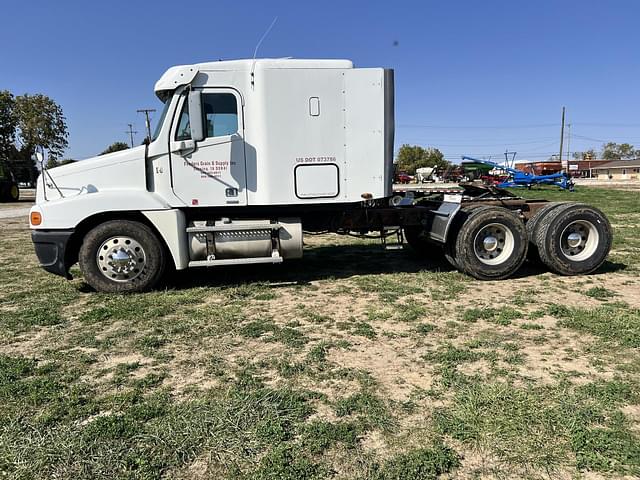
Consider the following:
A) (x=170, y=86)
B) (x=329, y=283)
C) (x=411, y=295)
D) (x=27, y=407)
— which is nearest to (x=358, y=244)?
(x=329, y=283)

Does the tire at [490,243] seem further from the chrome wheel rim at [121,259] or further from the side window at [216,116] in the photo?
the chrome wheel rim at [121,259]

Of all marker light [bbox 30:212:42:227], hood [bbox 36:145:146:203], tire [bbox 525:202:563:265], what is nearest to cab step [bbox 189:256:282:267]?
hood [bbox 36:145:146:203]

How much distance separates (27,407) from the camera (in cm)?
343

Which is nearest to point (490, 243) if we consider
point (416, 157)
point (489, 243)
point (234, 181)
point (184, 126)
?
point (489, 243)

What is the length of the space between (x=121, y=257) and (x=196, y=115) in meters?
2.17

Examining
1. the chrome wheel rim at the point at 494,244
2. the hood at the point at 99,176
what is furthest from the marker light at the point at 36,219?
the chrome wheel rim at the point at 494,244

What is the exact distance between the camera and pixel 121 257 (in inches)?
256

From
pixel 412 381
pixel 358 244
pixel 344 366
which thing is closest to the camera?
pixel 412 381

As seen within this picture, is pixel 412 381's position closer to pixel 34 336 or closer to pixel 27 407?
pixel 27 407

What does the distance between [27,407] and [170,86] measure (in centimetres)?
453

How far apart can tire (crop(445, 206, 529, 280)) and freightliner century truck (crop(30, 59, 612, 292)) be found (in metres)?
0.02

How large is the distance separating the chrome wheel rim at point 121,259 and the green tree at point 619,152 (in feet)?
539

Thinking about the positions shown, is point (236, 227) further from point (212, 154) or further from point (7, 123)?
point (7, 123)

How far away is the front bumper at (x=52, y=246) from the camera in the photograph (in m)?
6.47
